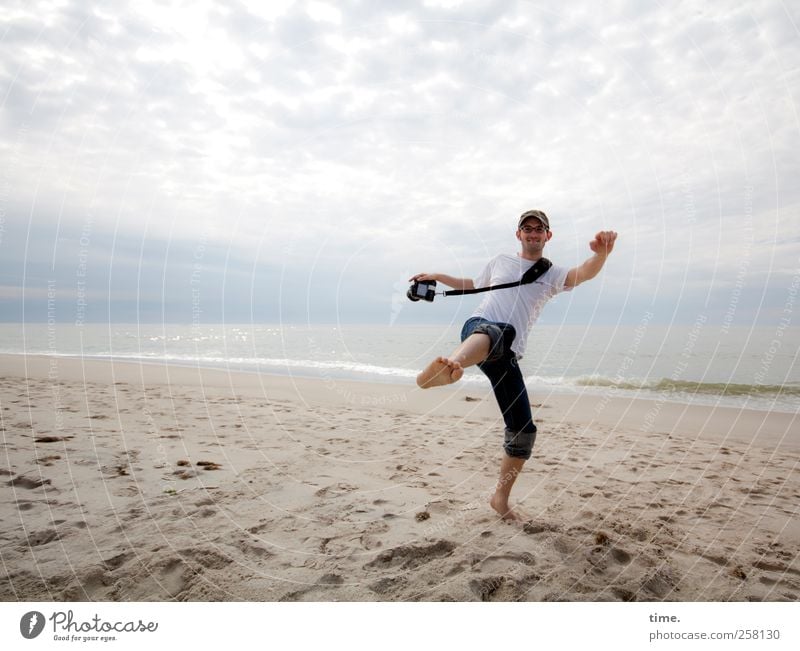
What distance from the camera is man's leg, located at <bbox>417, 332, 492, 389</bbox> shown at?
3.84 m

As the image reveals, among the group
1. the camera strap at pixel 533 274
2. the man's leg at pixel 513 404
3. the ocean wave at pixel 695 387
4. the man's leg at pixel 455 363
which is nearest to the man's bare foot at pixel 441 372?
the man's leg at pixel 455 363

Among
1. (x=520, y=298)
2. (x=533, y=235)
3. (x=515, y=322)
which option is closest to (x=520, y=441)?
(x=515, y=322)

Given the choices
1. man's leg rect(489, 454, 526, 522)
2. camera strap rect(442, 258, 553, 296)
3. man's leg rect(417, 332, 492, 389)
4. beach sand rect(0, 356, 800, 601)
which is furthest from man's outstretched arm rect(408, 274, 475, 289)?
beach sand rect(0, 356, 800, 601)

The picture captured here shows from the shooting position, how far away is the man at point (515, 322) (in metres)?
4.46

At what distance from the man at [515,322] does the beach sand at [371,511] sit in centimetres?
85

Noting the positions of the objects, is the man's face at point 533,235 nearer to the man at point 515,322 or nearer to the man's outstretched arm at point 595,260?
the man at point 515,322

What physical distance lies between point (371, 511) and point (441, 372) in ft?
7.16

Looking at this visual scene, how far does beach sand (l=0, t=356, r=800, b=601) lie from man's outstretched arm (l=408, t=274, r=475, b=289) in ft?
8.35

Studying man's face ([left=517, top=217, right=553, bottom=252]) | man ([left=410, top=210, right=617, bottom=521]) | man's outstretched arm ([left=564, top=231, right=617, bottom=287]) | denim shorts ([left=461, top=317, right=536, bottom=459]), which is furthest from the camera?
man's face ([left=517, top=217, right=553, bottom=252])

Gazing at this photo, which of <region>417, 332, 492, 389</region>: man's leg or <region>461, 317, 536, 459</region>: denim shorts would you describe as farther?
<region>461, 317, 536, 459</region>: denim shorts

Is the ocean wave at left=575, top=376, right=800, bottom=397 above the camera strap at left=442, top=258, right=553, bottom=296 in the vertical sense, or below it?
below

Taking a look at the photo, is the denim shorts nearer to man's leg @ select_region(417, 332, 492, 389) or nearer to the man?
the man
